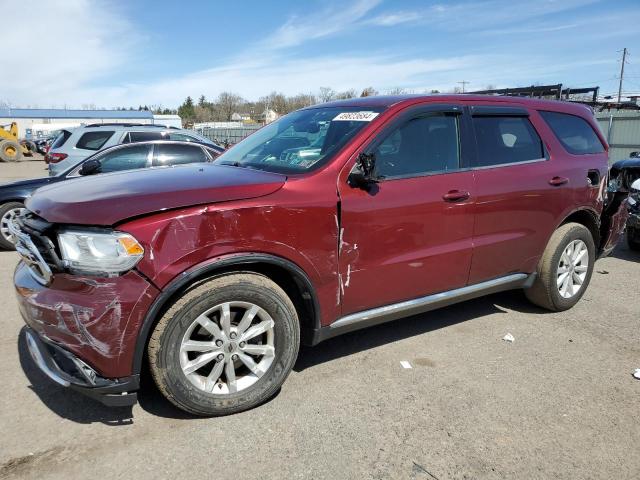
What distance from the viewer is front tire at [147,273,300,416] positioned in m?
2.64

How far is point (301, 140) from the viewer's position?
3.67m

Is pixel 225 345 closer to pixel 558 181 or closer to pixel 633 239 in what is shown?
pixel 558 181

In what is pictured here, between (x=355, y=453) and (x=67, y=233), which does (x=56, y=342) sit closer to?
(x=67, y=233)

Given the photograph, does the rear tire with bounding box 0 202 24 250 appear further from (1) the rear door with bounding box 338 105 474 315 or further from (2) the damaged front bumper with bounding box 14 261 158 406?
(1) the rear door with bounding box 338 105 474 315

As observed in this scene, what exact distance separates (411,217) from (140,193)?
5.70ft

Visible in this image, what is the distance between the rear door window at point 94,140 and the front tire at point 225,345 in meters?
9.20

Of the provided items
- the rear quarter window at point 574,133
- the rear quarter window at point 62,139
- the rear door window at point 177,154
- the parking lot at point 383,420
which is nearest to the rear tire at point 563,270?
the parking lot at point 383,420

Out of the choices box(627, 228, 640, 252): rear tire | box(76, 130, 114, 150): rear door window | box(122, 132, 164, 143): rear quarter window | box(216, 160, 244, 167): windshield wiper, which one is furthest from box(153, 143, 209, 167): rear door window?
box(627, 228, 640, 252): rear tire

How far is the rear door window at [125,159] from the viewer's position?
7.32 metres

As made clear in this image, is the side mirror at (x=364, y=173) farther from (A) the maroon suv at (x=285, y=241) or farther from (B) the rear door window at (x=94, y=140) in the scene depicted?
(B) the rear door window at (x=94, y=140)

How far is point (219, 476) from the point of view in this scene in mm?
2414

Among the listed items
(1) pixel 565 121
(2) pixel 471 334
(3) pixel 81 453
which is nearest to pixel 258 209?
(3) pixel 81 453

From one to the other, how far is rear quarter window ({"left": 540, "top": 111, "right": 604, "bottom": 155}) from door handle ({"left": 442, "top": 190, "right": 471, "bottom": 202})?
56.3 inches

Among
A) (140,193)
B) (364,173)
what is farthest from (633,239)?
(140,193)
